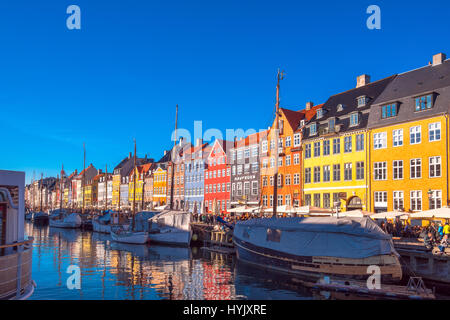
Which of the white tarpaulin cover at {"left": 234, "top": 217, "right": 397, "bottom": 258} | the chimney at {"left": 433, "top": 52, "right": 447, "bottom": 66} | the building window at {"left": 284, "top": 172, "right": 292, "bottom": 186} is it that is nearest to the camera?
the white tarpaulin cover at {"left": 234, "top": 217, "right": 397, "bottom": 258}

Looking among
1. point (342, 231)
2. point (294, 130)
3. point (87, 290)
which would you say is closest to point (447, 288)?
point (342, 231)

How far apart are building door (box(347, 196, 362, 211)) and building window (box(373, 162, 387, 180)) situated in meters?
3.60

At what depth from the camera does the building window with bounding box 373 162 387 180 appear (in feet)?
143

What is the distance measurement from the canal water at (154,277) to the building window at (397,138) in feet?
69.6

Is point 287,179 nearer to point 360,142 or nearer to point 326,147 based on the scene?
point 326,147

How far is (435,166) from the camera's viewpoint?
38750 mm

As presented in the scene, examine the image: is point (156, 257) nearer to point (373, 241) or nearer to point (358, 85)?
point (373, 241)

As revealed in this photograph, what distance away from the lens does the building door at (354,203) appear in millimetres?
46263

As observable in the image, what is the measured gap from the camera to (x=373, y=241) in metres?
23.1

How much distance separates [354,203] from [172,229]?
21118mm

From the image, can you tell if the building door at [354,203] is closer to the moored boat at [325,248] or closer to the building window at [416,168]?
the building window at [416,168]

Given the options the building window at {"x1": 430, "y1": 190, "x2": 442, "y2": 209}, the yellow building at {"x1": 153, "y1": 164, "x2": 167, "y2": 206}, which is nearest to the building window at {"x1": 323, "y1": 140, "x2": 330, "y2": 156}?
the building window at {"x1": 430, "y1": 190, "x2": 442, "y2": 209}

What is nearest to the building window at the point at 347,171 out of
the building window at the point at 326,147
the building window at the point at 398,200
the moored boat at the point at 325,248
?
the building window at the point at 326,147

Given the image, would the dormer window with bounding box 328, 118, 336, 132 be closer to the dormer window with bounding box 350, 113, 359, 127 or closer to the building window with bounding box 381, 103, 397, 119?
the dormer window with bounding box 350, 113, 359, 127
